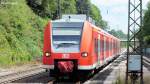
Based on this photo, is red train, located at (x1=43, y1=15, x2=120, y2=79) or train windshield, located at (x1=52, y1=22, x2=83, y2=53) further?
train windshield, located at (x1=52, y1=22, x2=83, y2=53)

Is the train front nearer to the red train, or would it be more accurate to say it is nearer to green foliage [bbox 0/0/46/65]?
the red train

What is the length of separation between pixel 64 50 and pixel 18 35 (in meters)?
33.8

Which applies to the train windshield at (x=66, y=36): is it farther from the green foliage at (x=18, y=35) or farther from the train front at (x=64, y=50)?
the green foliage at (x=18, y=35)

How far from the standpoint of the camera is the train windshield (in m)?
27.0

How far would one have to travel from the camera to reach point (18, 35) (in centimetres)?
6012

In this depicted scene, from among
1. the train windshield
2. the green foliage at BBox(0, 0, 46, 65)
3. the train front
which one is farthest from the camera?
the green foliage at BBox(0, 0, 46, 65)

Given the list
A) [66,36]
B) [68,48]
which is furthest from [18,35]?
[68,48]

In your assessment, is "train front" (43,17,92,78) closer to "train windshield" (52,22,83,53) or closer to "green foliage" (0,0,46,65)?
"train windshield" (52,22,83,53)

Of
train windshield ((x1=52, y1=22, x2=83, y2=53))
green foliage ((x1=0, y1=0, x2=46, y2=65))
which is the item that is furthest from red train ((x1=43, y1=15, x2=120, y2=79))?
green foliage ((x1=0, y1=0, x2=46, y2=65))

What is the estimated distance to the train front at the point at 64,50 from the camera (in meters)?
26.7

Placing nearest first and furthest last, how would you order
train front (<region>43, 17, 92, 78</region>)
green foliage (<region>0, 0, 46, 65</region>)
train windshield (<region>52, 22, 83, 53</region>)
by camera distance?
1. train front (<region>43, 17, 92, 78</region>)
2. train windshield (<region>52, 22, 83, 53</region>)
3. green foliage (<region>0, 0, 46, 65</region>)

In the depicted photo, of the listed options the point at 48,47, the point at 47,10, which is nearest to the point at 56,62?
the point at 48,47

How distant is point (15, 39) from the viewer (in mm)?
57094

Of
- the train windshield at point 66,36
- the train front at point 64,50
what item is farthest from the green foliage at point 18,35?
the train front at point 64,50
